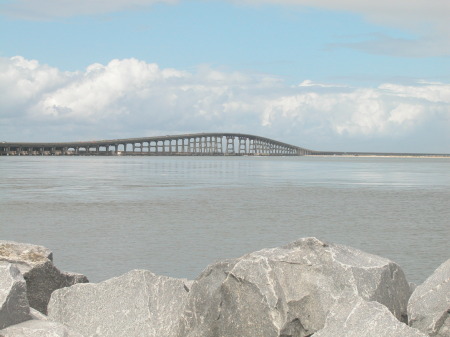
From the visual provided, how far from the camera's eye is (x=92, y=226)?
2184cm

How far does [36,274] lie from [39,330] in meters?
2.39

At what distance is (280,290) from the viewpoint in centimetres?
735

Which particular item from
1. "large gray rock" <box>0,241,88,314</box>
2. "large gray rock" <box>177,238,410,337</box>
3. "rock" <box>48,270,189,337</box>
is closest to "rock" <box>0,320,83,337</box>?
"rock" <box>48,270,189,337</box>

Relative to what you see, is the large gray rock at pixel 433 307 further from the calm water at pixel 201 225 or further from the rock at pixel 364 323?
the calm water at pixel 201 225

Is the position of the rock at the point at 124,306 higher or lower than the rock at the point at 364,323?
lower

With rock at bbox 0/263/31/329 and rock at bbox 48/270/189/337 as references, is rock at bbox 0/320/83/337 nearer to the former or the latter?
rock at bbox 0/263/31/329

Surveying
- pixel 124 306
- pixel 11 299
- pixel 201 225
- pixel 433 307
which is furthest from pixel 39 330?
pixel 201 225

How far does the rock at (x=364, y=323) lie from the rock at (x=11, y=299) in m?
2.81

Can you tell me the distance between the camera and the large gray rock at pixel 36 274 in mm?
8641

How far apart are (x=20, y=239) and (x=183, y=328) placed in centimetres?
1241

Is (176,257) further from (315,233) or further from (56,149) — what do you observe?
(56,149)

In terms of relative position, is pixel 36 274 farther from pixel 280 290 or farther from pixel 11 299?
pixel 280 290

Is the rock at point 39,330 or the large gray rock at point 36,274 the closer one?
the rock at point 39,330

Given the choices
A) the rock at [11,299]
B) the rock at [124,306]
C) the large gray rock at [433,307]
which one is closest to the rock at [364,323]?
the large gray rock at [433,307]
